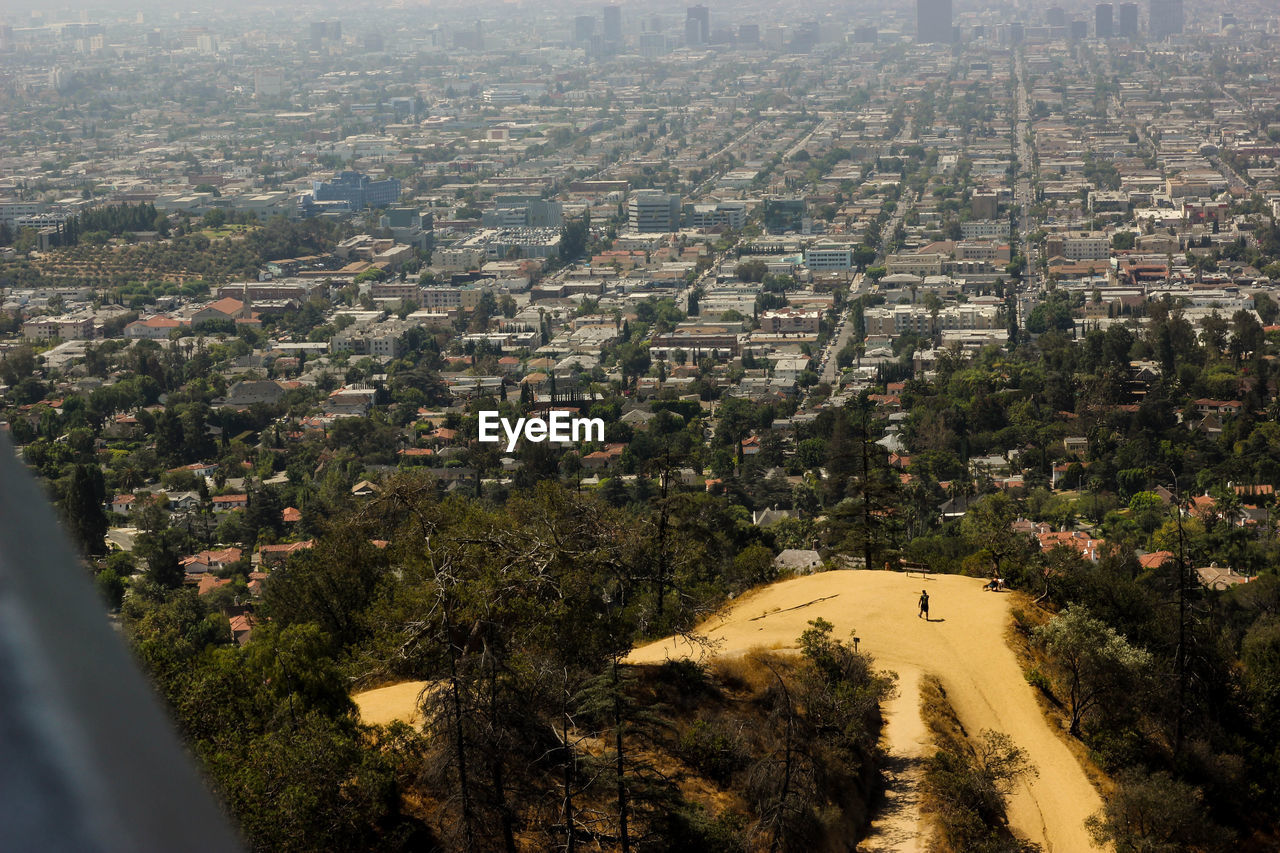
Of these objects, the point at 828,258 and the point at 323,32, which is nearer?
the point at 828,258

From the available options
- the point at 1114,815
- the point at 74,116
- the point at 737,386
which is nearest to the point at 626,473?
the point at 737,386


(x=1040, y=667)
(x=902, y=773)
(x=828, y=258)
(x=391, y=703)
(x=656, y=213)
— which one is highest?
(x=391, y=703)

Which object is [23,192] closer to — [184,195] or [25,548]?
[184,195]

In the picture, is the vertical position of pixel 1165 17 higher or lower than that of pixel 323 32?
lower

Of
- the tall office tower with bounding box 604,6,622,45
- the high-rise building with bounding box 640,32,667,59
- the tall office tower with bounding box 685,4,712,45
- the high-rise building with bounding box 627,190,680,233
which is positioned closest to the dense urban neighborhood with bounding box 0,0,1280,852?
the high-rise building with bounding box 627,190,680,233

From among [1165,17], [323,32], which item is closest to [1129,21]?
[1165,17]
